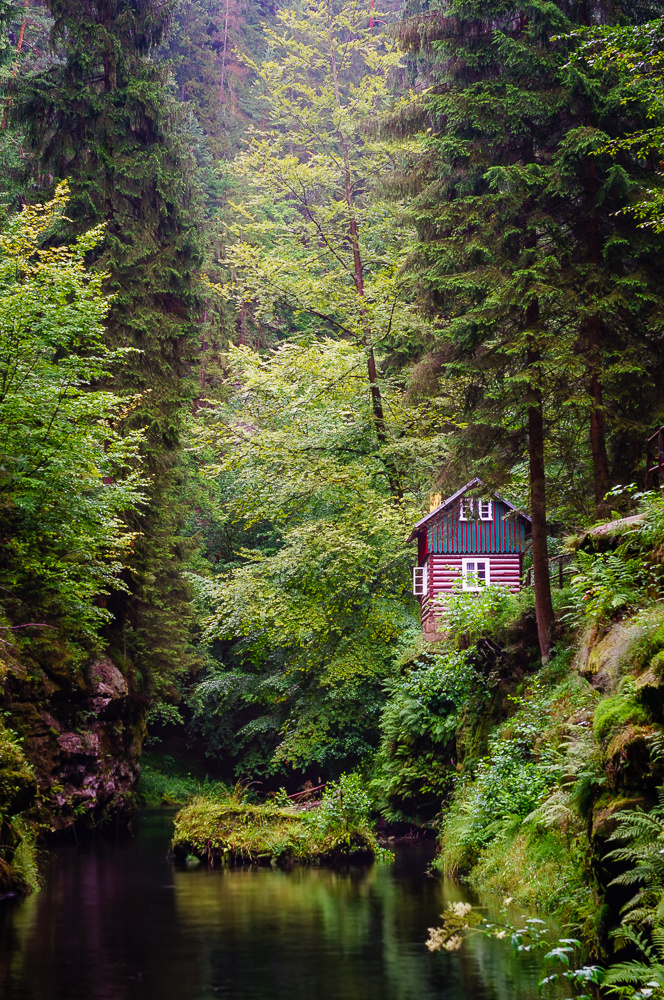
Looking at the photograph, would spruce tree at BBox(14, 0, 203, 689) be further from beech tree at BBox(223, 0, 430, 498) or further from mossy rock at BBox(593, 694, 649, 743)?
mossy rock at BBox(593, 694, 649, 743)

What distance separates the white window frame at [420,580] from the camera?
1112 inches

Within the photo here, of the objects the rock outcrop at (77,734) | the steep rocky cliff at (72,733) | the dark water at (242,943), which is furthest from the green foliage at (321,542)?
the dark water at (242,943)

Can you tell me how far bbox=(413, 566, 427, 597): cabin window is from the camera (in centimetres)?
2839

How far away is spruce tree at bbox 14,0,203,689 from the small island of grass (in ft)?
25.8

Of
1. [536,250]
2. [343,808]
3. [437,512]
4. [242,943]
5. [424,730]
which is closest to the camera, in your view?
[242,943]

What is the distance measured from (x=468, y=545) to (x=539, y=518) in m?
12.5

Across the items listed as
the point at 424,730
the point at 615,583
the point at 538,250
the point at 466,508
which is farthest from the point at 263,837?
the point at 466,508

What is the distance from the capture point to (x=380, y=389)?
87.5 ft

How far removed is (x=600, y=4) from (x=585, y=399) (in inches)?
301

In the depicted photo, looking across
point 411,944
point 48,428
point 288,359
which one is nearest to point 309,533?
point 288,359

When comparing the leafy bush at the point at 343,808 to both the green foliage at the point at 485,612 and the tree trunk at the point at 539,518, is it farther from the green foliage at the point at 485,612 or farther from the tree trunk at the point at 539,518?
the tree trunk at the point at 539,518

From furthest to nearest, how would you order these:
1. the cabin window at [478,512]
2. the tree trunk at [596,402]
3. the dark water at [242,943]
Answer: the cabin window at [478,512], the tree trunk at [596,402], the dark water at [242,943]

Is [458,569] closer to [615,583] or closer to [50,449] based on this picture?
[50,449]

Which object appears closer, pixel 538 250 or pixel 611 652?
pixel 611 652
